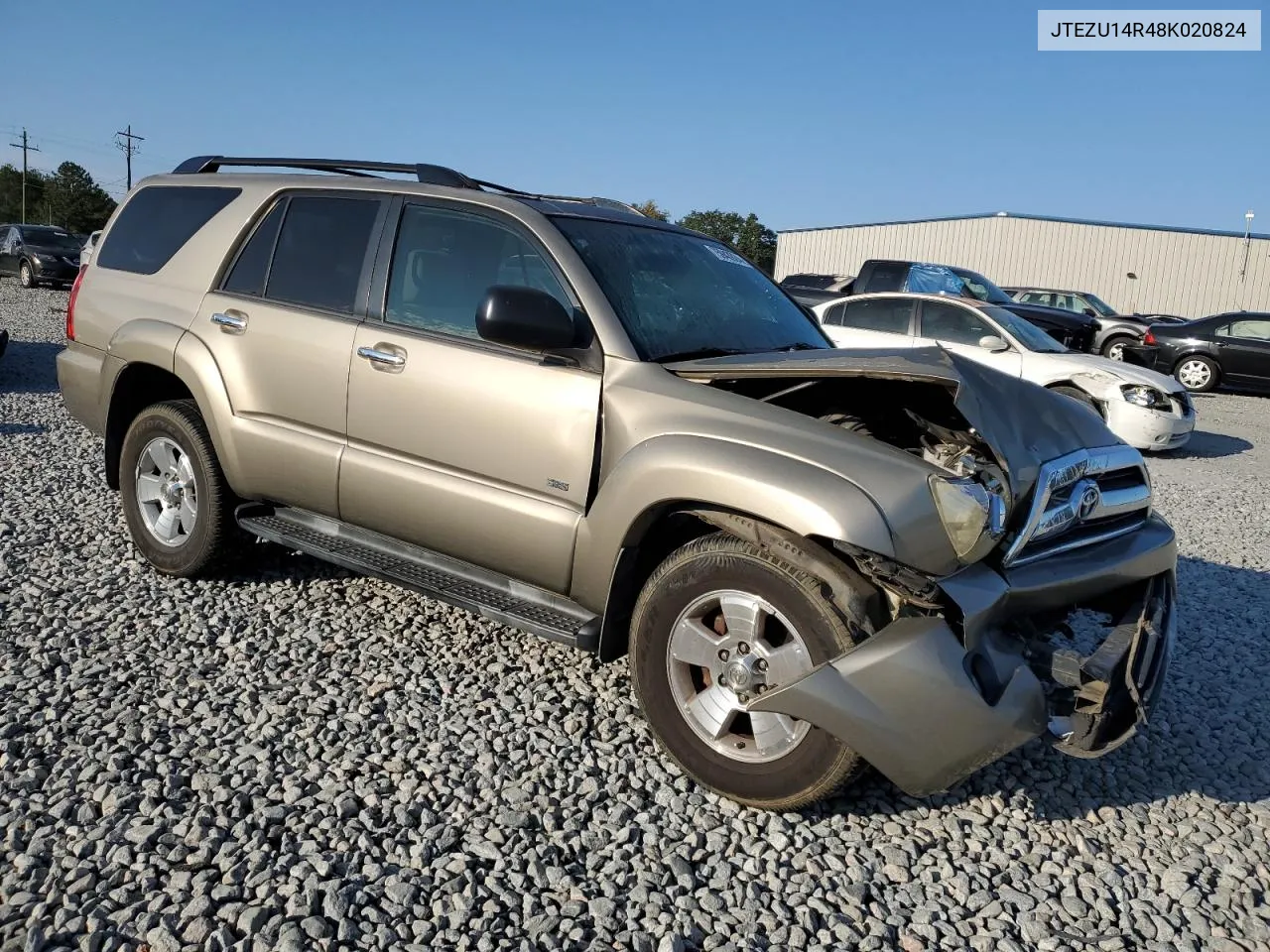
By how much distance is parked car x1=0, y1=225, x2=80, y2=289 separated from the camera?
23.6 meters

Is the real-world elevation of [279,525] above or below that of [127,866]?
above

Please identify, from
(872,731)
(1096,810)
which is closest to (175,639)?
(872,731)

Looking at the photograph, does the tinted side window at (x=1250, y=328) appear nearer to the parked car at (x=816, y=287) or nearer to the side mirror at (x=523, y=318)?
the parked car at (x=816, y=287)

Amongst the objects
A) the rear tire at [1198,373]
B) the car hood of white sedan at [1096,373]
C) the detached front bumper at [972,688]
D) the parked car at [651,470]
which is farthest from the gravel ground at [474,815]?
the rear tire at [1198,373]

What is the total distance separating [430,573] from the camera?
3.75 meters

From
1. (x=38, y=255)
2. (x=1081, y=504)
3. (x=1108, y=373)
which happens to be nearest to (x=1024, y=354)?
(x=1108, y=373)

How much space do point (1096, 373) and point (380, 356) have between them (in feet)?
29.4

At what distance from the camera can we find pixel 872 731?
2.63 metres

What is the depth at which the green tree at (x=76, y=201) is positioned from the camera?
65.7 metres

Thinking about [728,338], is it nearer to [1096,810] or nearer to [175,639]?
[1096,810]

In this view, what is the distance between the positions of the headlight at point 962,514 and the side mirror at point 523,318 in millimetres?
1329

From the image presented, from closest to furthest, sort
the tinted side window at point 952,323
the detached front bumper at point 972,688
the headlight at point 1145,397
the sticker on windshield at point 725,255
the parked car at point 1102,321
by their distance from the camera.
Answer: the detached front bumper at point 972,688
the sticker on windshield at point 725,255
the headlight at point 1145,397
the tinted side window at point 952,323
the parked car at point 1102,321

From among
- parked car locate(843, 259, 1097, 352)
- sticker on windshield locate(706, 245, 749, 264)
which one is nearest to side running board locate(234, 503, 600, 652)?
sticker on windshield locate(706, 245, 749, 264)

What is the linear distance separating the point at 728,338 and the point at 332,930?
249 centimetres
